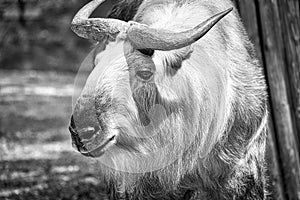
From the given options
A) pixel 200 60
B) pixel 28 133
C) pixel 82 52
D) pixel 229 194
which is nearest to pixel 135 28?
pixel 200 60

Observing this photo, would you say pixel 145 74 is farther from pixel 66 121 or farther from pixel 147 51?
pixel 66 121

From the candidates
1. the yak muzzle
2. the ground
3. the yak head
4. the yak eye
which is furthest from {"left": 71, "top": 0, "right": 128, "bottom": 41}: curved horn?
the ground

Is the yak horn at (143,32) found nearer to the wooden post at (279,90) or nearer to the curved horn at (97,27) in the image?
the curved horn at (97,27)

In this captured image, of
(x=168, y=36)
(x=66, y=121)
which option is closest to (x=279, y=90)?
(x=168, y=36)

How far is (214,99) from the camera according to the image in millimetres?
3867

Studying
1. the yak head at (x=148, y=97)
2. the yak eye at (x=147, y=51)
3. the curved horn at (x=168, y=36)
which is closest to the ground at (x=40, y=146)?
the yak head at (x=148, y=97)

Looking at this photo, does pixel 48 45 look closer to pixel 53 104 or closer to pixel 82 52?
pixel 82 52

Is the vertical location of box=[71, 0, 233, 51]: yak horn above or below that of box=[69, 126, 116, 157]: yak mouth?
above

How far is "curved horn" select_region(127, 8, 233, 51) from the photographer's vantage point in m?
3.32

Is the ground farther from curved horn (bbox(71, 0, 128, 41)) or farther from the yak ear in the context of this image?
curved horn (bbox(71, 0, 128, 41))

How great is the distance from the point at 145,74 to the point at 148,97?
0.13 metres

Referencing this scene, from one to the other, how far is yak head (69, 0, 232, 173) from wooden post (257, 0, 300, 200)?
1.15 metres

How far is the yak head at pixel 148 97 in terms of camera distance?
11.1ft

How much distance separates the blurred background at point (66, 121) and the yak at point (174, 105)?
743 mm
